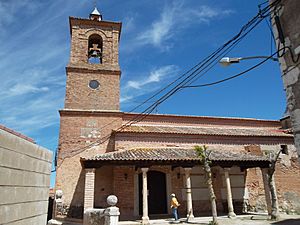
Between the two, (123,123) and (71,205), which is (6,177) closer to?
(71,205)

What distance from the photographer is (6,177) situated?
3.27 m

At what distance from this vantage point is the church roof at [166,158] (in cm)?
1114

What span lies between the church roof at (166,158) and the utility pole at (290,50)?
8168 mm

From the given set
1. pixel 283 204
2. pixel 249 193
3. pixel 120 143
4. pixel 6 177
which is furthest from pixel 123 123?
pixel 6 177

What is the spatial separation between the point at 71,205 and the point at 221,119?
37.3 feet

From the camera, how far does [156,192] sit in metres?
13.2

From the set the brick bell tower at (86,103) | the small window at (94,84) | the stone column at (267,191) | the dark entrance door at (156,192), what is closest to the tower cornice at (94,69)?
the brick bell tower at (86,103)

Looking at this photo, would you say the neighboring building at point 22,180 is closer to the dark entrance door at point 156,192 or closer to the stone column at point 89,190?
the stone column at point 89,190

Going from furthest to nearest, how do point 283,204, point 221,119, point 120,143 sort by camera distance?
point 221,119 < point 283,204 < point 120,143

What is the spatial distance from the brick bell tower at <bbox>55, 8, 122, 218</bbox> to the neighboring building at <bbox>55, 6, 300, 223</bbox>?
0.05 meters

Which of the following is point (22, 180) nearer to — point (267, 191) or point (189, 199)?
point (189, 199)

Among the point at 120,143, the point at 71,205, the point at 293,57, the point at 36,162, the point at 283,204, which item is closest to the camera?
the point at 293,57

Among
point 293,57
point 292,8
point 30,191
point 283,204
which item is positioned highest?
point 292,8

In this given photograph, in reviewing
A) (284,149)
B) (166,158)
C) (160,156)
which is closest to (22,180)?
(166,158)
